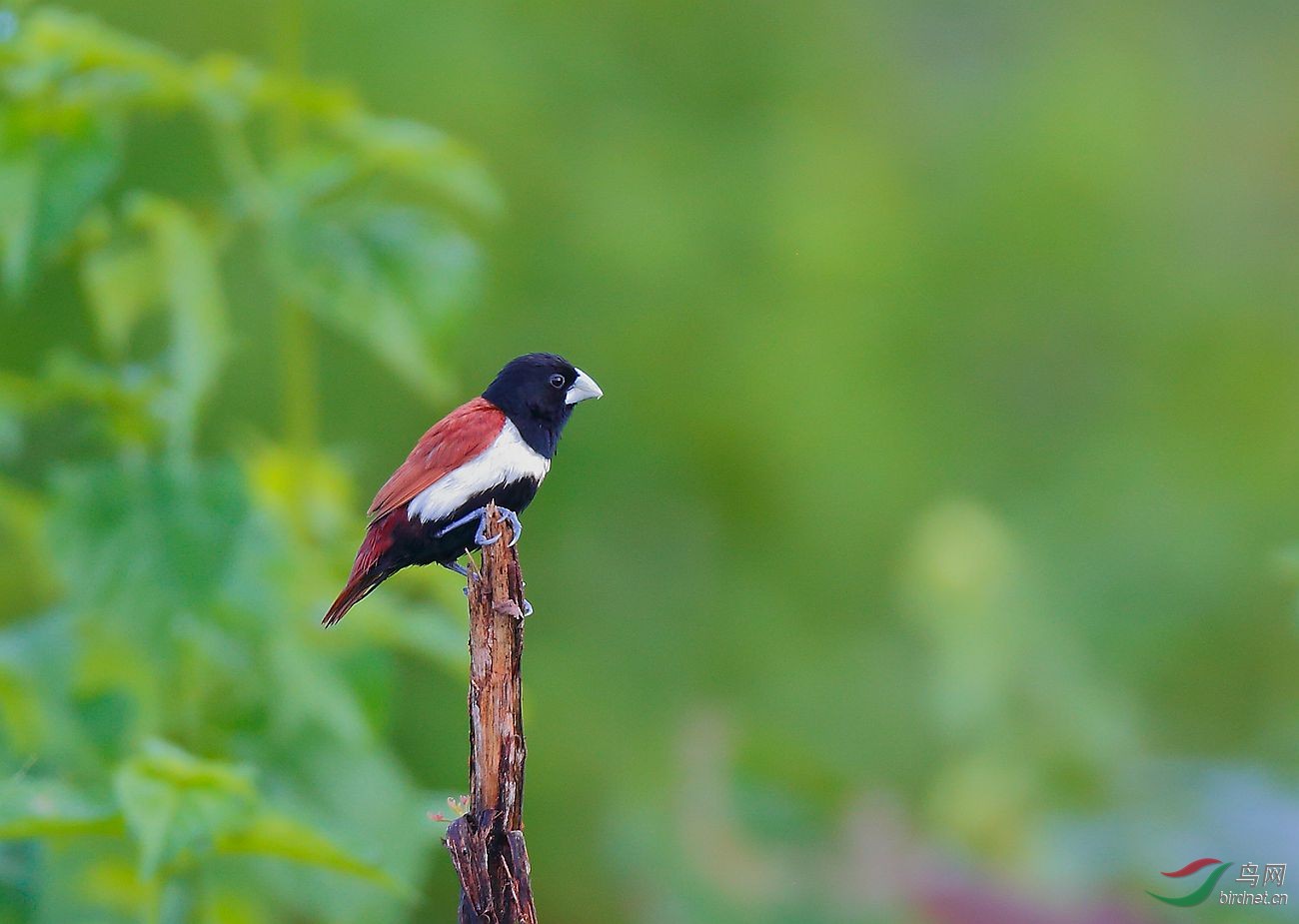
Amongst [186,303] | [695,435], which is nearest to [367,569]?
[186,303]

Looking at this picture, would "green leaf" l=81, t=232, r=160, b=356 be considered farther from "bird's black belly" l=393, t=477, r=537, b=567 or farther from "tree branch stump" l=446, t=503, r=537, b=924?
"tree branch stump" l=446, t=503, r=537, b=924

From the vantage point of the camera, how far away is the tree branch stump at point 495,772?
1.57 meters

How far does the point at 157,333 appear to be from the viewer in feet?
14.7

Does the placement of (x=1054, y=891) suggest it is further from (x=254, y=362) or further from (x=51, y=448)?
(x=254, y=362)

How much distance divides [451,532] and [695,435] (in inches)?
128

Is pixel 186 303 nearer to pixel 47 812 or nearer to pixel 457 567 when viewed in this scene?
pixel 457 567

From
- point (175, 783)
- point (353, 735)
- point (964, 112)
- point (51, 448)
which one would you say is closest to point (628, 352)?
point (964, 112)

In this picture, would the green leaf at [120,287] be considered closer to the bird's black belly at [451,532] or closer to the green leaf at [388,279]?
the green leaf at [388,279]

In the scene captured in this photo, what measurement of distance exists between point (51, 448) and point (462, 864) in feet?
6.13

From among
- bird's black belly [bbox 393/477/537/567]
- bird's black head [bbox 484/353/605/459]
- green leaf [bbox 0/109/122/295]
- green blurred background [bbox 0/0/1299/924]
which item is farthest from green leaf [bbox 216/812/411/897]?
green leaf [bbox 0/109/122/295]

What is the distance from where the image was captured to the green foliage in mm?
2180

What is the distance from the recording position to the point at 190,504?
2.22 meters

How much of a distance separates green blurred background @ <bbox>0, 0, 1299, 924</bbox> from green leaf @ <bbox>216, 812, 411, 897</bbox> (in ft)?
0.14

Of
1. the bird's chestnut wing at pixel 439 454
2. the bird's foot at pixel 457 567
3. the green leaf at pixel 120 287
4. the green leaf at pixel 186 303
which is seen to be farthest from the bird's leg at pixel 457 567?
the green leaf at pixel 120 287
